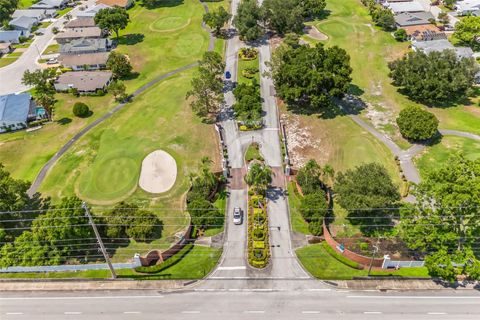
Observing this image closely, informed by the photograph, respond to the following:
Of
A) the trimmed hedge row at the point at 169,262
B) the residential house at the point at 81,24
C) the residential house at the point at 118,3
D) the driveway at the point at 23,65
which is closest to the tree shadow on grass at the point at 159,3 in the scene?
the residential house at the point at 118,3

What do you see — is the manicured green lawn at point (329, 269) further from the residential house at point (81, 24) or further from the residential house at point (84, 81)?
the residential house at point (81, 24)

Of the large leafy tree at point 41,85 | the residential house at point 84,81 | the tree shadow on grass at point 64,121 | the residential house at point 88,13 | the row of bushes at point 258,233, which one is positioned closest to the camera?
the row of bushes at point 258,233

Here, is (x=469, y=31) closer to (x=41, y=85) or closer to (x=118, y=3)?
(x=41, y=85)

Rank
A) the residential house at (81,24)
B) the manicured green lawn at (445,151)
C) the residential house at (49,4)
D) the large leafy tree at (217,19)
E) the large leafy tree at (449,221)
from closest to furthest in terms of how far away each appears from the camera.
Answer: the large leafy tree at (449,221)
the manicured green lawn at (445,151)
the large leafy tree at (217,19)
the residential house at (81,24)
the residential house at (49,4)

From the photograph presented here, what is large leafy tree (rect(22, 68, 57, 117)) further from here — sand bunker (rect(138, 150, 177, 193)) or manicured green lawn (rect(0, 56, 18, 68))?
sand bunker (rect(138, 150, 177, 193))

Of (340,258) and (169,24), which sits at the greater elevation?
(169,24)

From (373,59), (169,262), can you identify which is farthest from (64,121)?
(373,59)

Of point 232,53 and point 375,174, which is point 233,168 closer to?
point 375,174
